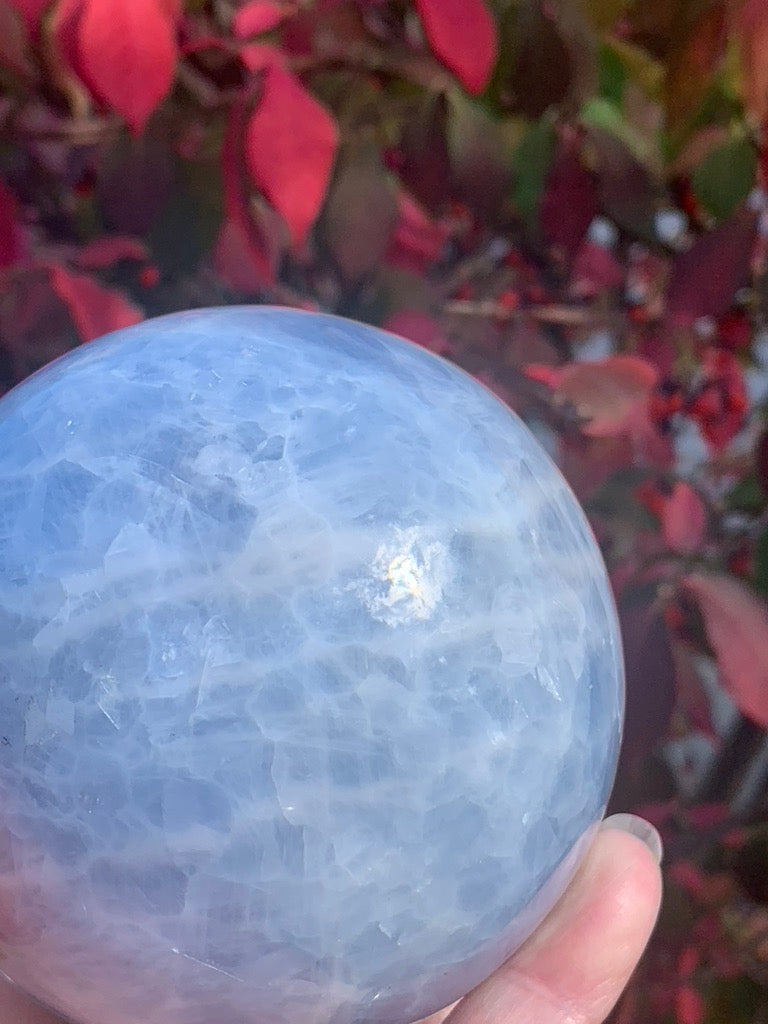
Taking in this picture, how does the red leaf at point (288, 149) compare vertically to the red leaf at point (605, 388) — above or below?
above

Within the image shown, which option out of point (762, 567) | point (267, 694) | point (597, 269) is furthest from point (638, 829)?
point (597, 269)

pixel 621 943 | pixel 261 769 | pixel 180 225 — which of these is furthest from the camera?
pixel 180 225

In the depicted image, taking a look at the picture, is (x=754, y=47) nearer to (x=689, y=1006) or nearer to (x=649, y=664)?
(x=649, y=664)

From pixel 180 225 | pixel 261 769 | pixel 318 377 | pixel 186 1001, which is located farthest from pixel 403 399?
pixel 180 225

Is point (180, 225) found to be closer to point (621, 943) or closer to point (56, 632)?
point (56, 632)

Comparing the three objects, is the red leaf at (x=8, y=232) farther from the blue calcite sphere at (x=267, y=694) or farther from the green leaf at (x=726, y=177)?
the green leaf at (x=726, y=177)

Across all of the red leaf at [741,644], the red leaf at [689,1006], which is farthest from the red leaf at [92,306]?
the red leaf at [689,1006]

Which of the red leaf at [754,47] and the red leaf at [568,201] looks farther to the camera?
the red leaf at [568,201]
